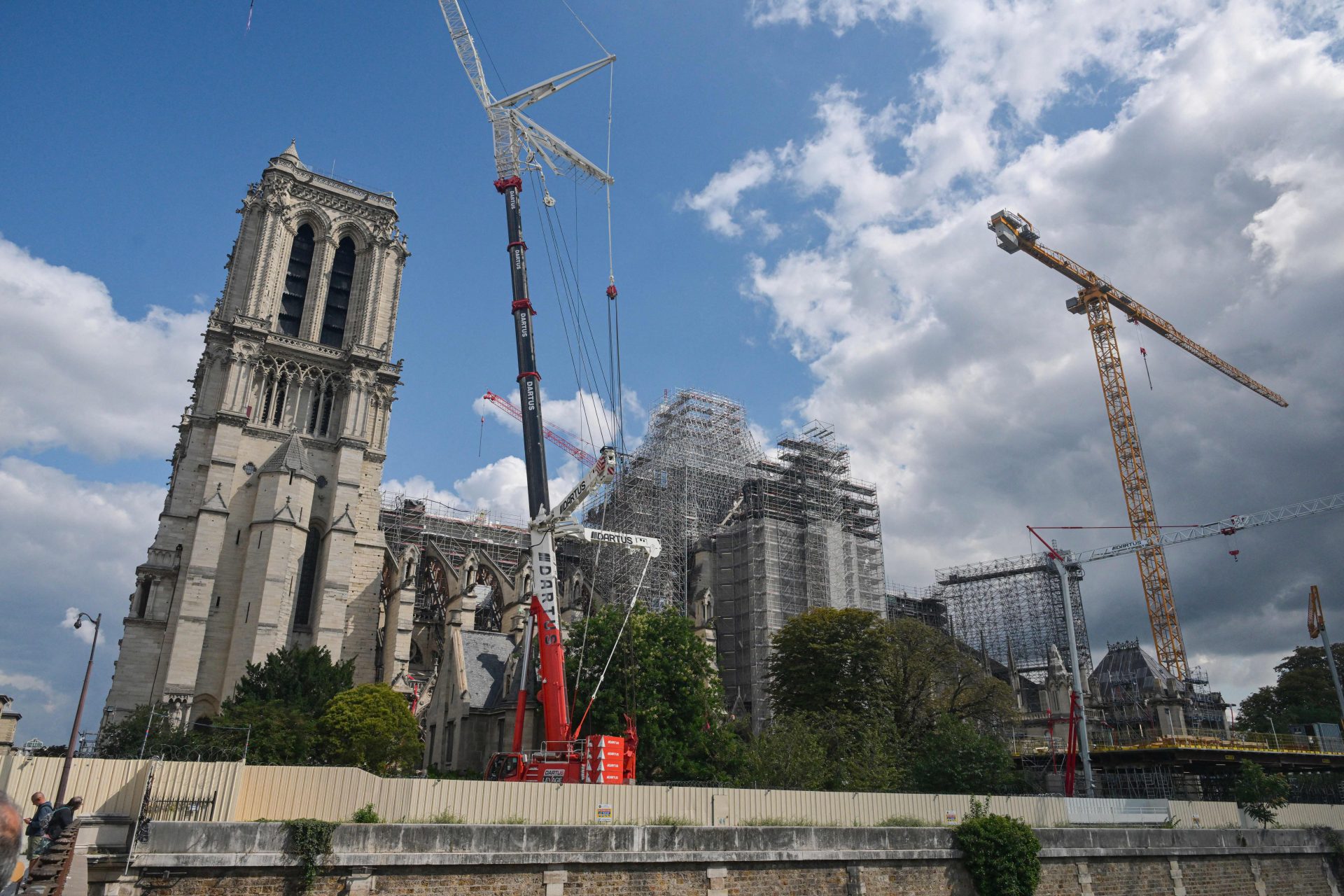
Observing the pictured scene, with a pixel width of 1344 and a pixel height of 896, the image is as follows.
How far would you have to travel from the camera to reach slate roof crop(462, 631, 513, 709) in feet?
130

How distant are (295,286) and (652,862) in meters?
46.2

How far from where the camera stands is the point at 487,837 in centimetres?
1667

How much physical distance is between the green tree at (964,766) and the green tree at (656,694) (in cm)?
741

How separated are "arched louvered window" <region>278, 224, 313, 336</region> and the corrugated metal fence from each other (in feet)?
133

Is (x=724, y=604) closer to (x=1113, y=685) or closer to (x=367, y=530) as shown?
(x=367, y=530)

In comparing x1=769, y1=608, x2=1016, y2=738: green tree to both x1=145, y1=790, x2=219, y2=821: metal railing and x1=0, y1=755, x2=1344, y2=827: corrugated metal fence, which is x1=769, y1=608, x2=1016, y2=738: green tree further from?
x1=145, y1=790, x2=219, y2=821: metal railing

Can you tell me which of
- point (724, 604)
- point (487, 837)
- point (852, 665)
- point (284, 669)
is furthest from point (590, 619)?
point (724, 604)

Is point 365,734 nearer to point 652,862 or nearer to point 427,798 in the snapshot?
point 427,798

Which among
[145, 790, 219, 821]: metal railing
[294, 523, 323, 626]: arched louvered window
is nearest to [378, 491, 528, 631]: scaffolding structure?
[294, 523, 323, 626]: arched louvered window

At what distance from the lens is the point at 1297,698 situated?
208 feet

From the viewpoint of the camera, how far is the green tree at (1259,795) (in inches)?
1090

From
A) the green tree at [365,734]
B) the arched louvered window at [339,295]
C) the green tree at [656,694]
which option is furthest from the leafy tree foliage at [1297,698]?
the arched louvered window at [339,295]

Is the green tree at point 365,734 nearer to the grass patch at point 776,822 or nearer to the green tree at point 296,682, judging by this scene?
the green tree at point 296,682

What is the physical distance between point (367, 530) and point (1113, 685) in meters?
57.0
